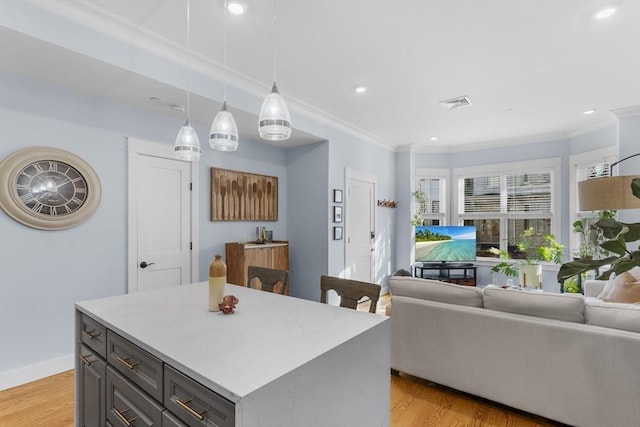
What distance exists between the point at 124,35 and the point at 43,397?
2801 mm

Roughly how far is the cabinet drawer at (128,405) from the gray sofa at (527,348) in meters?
1.97

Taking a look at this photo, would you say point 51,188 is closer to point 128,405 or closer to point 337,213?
point 128,405

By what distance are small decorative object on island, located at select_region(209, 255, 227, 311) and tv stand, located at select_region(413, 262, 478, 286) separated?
4.64m

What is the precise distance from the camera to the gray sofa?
1886 millimetres

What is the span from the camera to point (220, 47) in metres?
2.64

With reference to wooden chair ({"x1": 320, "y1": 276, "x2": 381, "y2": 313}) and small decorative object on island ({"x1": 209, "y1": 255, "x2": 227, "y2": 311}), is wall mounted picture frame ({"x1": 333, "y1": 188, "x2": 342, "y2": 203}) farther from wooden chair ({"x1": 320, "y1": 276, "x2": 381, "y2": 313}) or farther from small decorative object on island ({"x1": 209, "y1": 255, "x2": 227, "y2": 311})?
small decorative object on island ({"x1": 209, "y1": 255, "x2": 227, "y2": 311})

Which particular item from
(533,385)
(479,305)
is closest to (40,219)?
(479,305)

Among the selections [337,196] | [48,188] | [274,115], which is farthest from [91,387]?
[337,196]

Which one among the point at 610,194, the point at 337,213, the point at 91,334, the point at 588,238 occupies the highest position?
the point at 610,194

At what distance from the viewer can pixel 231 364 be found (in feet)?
3.42

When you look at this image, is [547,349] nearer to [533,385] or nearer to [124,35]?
[533,385]

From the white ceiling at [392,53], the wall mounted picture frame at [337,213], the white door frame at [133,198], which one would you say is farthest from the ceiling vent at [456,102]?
the white door frame at [133,198]

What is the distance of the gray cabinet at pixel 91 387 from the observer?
1560 mm

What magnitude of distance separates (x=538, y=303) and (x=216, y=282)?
209 centimetres
